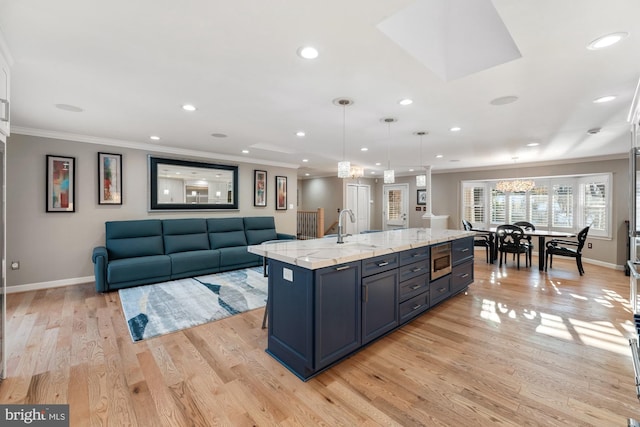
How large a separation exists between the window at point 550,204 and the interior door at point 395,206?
2.03 metres

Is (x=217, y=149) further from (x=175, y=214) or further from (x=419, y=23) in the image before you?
(x=419, y=23)

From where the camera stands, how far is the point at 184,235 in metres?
5.31

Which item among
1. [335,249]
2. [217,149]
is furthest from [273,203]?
[335,249]

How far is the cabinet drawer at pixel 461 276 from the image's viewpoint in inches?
152

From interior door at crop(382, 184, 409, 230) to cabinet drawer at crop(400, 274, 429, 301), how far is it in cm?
702

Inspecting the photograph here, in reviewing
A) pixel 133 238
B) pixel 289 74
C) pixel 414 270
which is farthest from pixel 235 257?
pixel 289 74

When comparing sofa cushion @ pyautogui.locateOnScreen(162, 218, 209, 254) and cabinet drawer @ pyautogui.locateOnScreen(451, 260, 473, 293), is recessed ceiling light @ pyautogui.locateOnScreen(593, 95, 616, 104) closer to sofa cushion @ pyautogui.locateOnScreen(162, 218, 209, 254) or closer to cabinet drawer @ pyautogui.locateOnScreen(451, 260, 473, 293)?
cabinet drawer @ pyautogui.locateOnScreen(451, 260, 473, 293)

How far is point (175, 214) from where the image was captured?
5.57 m

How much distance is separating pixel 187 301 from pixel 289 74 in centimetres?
312

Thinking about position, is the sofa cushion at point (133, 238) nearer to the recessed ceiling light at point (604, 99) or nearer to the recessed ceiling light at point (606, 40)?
the recessed ceiling light at point (606, 40)

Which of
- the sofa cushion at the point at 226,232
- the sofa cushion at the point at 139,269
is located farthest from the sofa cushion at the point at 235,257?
the sofa cushion at the point at 139,269

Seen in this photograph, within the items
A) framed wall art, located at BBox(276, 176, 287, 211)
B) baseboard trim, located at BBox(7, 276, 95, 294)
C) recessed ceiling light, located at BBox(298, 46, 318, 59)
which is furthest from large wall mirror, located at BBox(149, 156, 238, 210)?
recessed ceiling light, located at BBox(298, 46, 318, 59)

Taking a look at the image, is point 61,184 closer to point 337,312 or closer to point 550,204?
point 337,312

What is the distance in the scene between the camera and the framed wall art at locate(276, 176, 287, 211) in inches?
282
